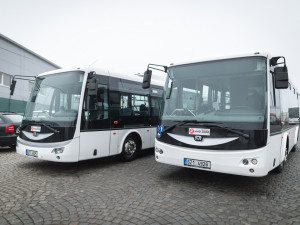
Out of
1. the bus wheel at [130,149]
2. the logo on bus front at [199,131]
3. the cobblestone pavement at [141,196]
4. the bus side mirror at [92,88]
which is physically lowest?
the cobblestone pavement at [141,196]

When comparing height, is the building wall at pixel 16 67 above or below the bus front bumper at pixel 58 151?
above

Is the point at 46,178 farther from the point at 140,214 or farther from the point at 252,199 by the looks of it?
the point at 252,199

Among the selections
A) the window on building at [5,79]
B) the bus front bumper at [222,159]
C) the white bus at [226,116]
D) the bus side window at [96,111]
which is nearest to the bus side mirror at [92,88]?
the bus side window at [96,111]

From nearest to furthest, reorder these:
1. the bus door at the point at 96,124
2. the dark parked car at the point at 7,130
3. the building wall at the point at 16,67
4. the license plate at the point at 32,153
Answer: the license plate at the point at 32,153, the bus door at the point at 96,124, the dark parked car at the point at 7,130, the building wall at the point at 16,67

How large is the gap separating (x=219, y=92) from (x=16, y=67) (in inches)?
942

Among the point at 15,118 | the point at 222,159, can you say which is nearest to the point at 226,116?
the point at 222,159

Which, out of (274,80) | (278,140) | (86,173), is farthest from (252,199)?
(86,173)

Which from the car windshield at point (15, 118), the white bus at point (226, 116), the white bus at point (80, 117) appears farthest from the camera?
the car windshield at point (15, 118)

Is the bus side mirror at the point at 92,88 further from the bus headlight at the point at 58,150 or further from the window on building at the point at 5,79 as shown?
the window on building at the point at 5,79

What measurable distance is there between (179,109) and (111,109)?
2.43 metres

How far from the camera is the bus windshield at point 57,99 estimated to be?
611 cm

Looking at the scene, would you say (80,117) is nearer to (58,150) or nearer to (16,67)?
(58,150)

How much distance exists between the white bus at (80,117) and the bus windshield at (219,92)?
201cm

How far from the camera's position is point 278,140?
5.28 metres
